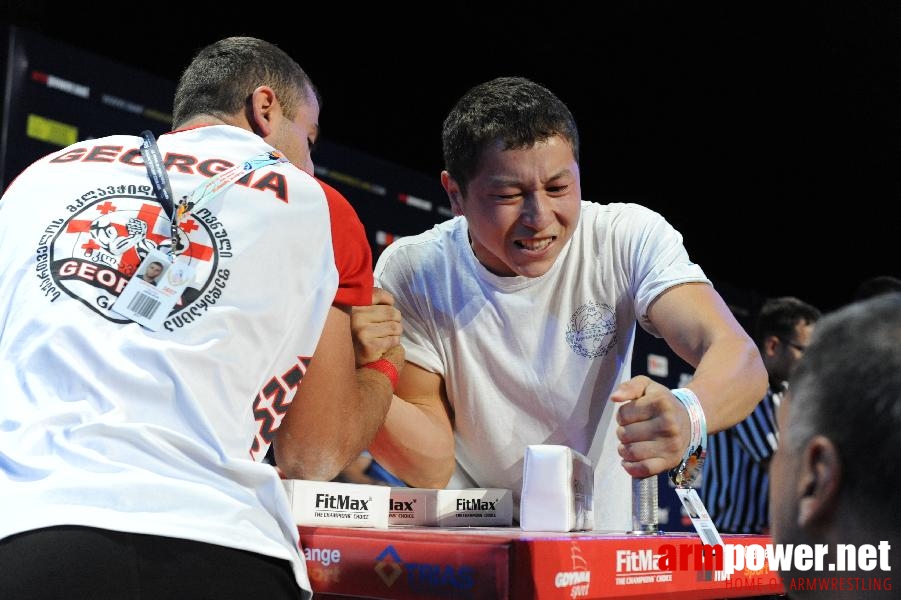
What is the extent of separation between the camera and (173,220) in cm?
115

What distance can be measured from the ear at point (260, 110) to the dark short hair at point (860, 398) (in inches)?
43.2

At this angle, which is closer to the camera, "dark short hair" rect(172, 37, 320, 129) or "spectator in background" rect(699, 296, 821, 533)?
"dark short hair" rect(172, 37, 320, 129)

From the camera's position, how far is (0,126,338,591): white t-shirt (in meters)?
1.00

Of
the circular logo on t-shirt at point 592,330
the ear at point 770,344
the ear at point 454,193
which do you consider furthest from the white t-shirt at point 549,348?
the ear at point 770,344

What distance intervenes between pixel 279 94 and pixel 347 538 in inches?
32.8

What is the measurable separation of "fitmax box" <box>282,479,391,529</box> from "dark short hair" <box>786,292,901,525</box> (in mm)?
731

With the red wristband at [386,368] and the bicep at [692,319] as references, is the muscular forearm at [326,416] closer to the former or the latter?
the red wristband at [386,368]

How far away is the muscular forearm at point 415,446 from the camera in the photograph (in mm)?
1800

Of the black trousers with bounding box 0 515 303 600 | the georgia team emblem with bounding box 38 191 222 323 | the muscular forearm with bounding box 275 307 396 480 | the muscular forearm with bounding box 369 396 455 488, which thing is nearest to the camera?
the black trousers with bounding box 0 515 303 600

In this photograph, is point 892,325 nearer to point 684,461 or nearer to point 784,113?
point 684,461

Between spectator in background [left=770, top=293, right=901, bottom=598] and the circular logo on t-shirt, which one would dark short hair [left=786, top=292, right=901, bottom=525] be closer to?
spectator in background [left=770, top=293, right=901, bottom=598]

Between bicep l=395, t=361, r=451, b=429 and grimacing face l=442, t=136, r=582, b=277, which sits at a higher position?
grimacing face l=442, t=136, r=582, b=277

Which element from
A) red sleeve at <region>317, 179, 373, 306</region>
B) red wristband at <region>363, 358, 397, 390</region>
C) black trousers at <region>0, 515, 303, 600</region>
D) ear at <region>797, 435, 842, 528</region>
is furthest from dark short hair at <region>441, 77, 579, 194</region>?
ear at <region>797, 435, 842, 528</region>

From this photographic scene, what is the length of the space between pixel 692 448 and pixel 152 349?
2.62 feet
